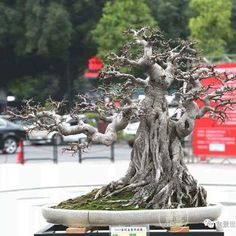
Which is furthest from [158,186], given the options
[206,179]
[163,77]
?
[206,179]

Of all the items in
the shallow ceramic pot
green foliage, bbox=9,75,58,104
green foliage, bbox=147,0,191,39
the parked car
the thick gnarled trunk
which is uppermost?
green foliage, bbox=147,0,191,39

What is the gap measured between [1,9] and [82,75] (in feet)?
29.2

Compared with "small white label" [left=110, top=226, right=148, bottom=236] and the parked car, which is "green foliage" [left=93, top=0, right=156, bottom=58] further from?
"small white label" [left=110, top=226, right=148, bottom=236]

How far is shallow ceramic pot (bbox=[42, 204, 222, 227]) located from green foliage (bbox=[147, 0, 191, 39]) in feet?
127

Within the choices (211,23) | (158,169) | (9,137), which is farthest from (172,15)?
(158,169)

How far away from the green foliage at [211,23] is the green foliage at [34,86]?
454 inches

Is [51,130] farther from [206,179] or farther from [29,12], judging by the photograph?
[29,12]

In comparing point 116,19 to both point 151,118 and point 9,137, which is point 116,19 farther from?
point 151,118

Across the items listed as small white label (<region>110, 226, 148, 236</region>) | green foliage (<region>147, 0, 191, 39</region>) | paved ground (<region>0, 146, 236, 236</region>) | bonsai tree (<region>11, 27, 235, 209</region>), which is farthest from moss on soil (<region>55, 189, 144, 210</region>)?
green foliage (<region>147, 0, 191, 39</region>)

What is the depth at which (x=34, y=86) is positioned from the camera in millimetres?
49812

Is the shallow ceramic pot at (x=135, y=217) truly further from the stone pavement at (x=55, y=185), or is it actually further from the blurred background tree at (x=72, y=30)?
the blurred background tree at (x=72, y=30)

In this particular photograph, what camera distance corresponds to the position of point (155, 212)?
7746 mm

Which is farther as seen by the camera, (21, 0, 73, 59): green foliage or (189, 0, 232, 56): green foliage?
(21, 0, 73, 59): green foliage

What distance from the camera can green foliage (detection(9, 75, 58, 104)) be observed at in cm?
4916
